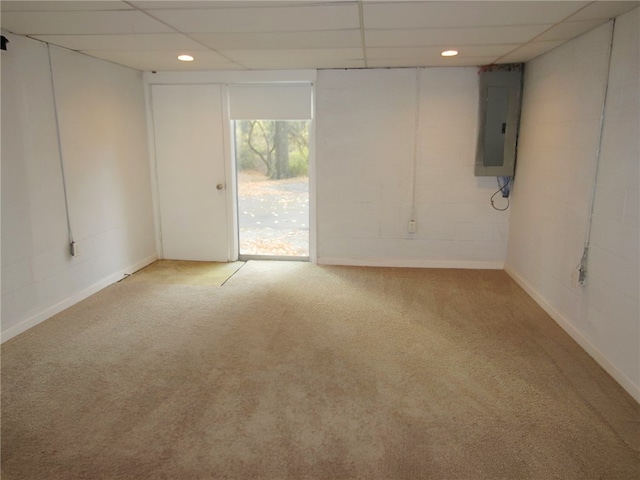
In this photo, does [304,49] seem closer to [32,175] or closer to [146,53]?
[146,53]

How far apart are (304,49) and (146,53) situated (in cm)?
139

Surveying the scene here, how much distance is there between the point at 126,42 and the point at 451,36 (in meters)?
2.46

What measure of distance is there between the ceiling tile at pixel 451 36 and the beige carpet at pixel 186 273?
2.72 m

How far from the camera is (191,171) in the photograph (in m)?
5.13

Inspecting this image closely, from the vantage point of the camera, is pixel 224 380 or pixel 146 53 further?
pixel 146 53

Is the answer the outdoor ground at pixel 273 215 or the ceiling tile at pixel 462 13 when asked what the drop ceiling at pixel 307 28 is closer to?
the ceiling tile at pixel 462 13

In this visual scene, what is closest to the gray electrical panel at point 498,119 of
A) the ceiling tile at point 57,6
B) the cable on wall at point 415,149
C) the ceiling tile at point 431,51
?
the ceiling tile at point 431,51

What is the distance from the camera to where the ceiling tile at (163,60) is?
381 cm

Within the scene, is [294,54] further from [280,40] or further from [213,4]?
[213,4]

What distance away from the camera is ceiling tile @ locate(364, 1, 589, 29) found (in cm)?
245

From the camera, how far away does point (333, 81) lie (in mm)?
4707

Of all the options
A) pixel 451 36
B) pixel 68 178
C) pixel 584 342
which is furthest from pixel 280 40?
pixel 584 342

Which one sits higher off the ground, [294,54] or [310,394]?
[294,54]

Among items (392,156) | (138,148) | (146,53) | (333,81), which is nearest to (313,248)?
(392,156)
